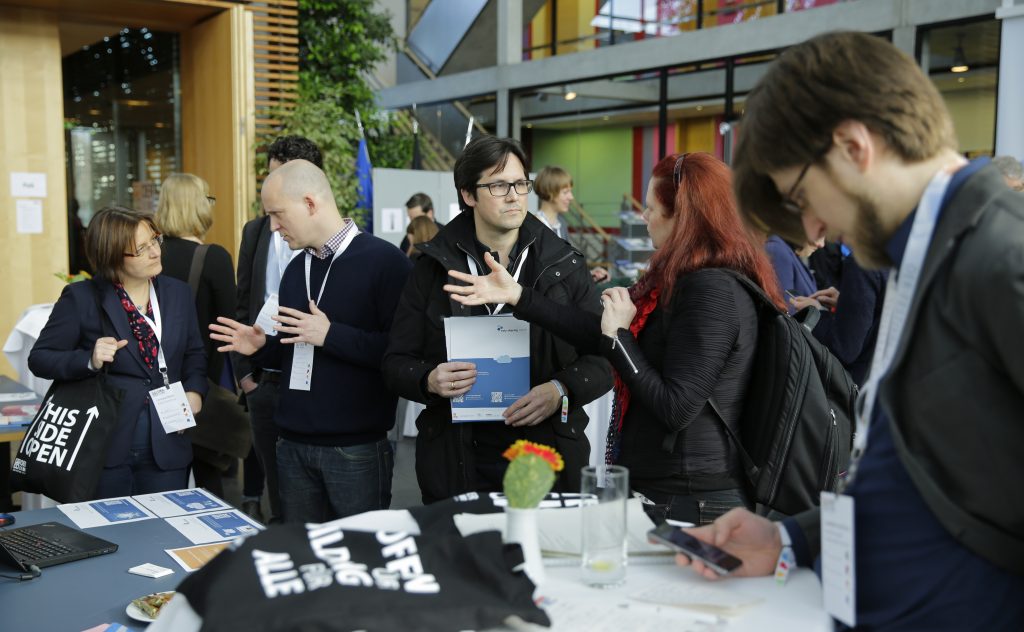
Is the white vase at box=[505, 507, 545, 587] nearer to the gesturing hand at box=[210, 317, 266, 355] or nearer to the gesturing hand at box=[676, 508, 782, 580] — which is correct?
the gesturing hand at box=[676, 508, 782, 580]

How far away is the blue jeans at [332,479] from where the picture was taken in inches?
119

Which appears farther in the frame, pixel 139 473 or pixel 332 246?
pixel 139 473

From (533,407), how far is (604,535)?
3.83ft

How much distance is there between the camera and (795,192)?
1267 millimetres

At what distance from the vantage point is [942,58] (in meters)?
9.12

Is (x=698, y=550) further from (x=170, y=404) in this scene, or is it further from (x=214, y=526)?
(x=170, y=404)

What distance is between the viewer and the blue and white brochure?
8.51 ft

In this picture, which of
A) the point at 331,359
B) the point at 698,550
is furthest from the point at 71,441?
the point at 698,550

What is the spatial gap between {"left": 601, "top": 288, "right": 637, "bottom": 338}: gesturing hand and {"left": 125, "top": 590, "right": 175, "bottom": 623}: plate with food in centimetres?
114

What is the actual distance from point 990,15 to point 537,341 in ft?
26.1

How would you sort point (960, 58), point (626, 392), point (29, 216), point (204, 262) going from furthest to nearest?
point (960, 58), point (29, 216), point (204, 262), point (626, 392)

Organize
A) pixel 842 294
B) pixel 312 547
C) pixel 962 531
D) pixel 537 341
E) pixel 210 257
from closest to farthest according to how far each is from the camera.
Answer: pixel 962 531, pixel 312 547, pixel 537 341, pixel 842 294, pixel 210 257

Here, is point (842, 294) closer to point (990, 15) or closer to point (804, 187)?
point (804, 187)

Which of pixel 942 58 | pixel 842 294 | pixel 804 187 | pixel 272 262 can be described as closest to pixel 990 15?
pixel 942 58
